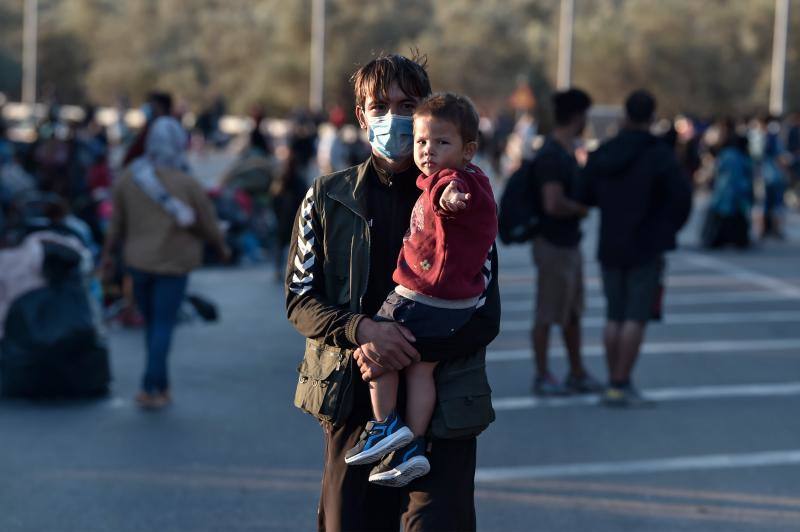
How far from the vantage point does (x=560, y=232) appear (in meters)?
8.56

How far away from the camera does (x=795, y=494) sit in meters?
6.48

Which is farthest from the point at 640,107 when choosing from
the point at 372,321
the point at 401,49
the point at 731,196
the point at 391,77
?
the point at 401,49

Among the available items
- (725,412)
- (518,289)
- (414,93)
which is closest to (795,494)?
(725,412)

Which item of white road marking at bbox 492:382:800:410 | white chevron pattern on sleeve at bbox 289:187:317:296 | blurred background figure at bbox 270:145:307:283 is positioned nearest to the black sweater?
white road marking at bbox 492:382:800:410

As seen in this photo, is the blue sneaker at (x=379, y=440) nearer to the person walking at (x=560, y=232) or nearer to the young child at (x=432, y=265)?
the young child at (x=432, y=265)

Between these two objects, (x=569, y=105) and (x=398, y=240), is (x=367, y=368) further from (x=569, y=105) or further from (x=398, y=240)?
(x=569, y=105)

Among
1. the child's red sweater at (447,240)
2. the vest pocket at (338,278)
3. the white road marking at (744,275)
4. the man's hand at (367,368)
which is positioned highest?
the child's red sweater at (447,240)

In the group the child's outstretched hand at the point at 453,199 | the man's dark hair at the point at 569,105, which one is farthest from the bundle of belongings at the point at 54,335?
the child's outstretched hand at the point at 453,199

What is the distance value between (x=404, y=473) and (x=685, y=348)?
7.45 m

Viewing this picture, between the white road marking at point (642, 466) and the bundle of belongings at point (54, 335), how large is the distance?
2986 mm

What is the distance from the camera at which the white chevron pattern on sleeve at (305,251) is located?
3.79 meters

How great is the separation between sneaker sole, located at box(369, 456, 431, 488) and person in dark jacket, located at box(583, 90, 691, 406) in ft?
16.0

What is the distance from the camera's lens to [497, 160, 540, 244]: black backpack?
8383 mm

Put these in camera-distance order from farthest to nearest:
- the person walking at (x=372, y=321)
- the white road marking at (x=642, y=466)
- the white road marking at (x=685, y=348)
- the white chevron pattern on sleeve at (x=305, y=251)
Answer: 1. the white road marking at (x=685, y=348)
2. the white road marking at (x=642, y=466)
3. the white chevron pattern on sleeve at (x=305, y=251)
4. the person walking at (x=372, y=321)
